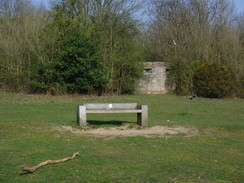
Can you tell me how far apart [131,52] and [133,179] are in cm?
2401

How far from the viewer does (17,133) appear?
33.8ft

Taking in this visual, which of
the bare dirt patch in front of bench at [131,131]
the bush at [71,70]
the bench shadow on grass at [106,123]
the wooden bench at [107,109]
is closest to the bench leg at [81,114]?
the wooden bench at [107,109]

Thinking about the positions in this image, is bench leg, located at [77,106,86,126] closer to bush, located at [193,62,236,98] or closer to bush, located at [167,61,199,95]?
bush, located at [193,62,236,98]

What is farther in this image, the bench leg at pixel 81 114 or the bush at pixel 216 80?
the bush at pixel 216 80

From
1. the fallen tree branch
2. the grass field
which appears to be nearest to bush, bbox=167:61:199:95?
the grass field

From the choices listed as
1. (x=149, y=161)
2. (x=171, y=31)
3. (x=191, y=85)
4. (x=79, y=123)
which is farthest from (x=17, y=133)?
(x=171, y=31)

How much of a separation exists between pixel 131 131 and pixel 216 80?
1653 cm

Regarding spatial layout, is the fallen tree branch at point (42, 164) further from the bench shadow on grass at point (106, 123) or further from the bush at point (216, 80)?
the bush at point (216, 80)

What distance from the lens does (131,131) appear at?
10969mm

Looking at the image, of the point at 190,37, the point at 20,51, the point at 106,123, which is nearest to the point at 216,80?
the point at 190,37

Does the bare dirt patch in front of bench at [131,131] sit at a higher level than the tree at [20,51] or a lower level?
lower

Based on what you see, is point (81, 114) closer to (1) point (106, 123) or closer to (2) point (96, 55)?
(1) point (106, 123)

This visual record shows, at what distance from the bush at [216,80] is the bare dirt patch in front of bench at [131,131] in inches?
592

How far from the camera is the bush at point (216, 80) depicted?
1022 inches
